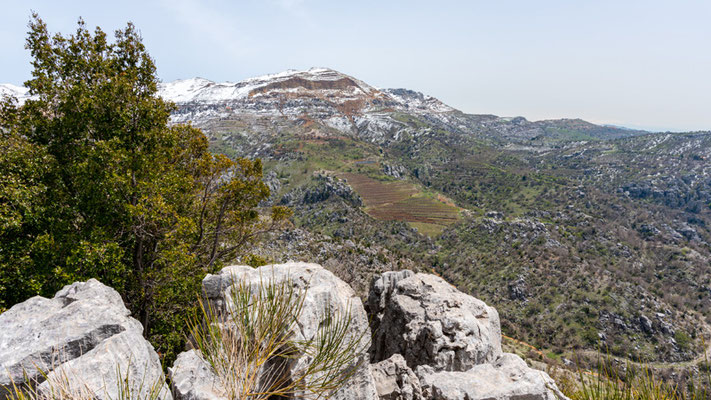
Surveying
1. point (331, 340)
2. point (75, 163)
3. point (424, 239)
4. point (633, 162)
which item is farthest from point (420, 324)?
point (633, 162)

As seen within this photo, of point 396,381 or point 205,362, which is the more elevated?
point 205,362

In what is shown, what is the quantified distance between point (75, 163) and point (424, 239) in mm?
103959

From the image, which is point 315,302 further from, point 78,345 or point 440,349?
point 440,349

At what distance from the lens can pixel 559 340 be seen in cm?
5894

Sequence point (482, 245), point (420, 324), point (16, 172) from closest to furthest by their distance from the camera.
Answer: point (16, 172) → point (420, 324) → point (482, 245)

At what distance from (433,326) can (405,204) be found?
434 ft

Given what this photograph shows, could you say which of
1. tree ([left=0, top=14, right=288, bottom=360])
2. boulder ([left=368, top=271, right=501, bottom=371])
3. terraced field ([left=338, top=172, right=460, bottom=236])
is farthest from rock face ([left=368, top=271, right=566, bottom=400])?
terraced field ([left=338, top=172, right=460, bottom=236])

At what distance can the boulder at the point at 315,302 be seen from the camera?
6.75 meters

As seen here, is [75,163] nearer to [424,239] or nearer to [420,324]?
[420,324]

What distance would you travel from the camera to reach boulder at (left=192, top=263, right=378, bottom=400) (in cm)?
675

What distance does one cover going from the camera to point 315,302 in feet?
24.2

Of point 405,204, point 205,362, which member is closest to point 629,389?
point 205,362

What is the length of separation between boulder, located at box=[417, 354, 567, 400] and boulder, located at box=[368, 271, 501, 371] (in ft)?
6.55

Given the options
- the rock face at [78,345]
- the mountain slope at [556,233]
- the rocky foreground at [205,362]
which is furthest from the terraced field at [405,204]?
the rock face at [78,345]
